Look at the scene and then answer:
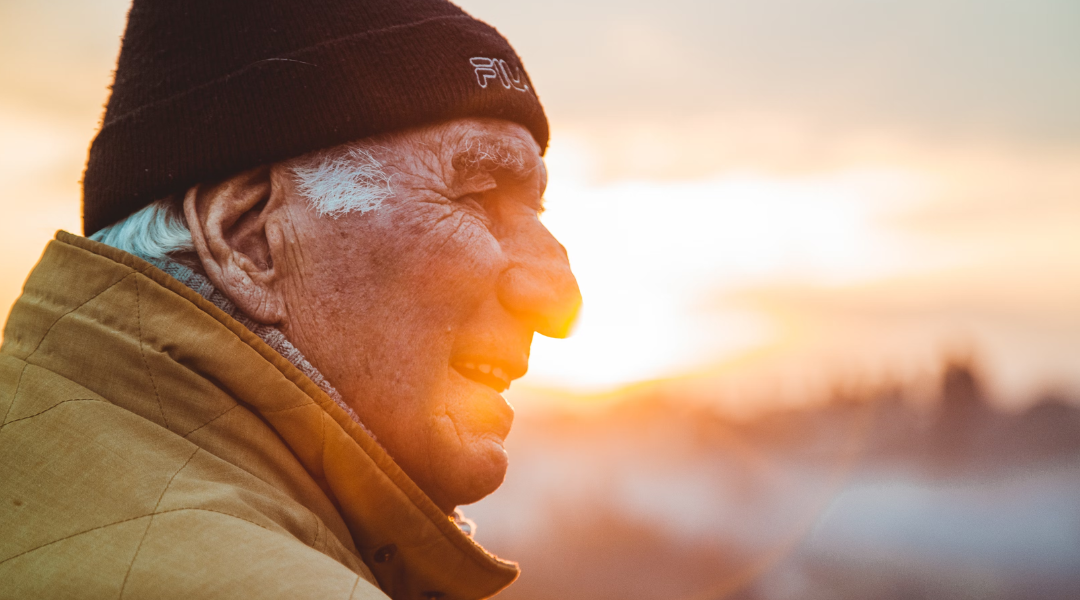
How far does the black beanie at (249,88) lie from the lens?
2.37m

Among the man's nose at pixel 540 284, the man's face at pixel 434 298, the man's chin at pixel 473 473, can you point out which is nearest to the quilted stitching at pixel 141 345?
the man's face at pixel 434 298

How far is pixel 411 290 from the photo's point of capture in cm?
242

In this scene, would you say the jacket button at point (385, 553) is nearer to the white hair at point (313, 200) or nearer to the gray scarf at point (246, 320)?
the gray scarf at point (246, 320)

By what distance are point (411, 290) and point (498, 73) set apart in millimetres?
897

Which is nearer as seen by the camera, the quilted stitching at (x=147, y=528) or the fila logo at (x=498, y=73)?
the quilted stitching at (x=147, y=528)

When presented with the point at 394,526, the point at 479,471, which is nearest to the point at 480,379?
the point at 479,471

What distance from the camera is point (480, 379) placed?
2.60m

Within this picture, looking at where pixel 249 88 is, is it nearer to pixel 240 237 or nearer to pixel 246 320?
pixel 240 237

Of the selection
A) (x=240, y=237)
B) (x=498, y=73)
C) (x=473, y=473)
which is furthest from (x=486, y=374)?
(x=498, y=73)

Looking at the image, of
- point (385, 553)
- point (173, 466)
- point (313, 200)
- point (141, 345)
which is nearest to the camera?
point (173, 466)

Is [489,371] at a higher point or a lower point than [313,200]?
lower

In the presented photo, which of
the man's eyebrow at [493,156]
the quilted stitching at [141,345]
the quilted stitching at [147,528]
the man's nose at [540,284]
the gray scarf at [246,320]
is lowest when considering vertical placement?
the quilted stitching at [147,528]

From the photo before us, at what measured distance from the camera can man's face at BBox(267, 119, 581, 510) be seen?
2338 millimetres

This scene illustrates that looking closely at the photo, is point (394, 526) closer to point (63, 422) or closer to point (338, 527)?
point (338, 527)
